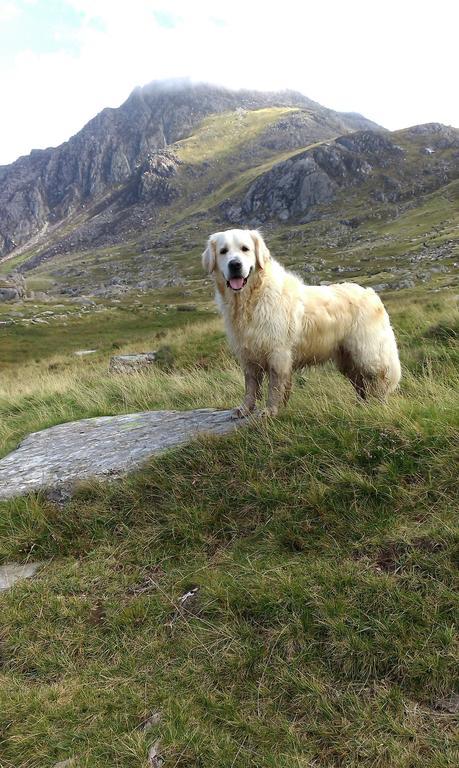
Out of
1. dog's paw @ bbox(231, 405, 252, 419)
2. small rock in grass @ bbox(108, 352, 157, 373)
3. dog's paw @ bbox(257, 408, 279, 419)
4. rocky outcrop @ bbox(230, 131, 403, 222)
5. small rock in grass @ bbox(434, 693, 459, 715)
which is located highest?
rocky outcrop @ bbox(230, 131, 403, 222)

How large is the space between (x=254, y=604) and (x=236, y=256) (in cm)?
378

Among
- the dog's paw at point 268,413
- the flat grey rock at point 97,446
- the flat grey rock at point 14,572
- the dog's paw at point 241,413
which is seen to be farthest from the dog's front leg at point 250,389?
the flat grey rock at point 14,572

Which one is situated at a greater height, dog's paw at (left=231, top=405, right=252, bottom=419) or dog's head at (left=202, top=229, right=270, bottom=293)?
dog's head at (left=202, top=229, right=270, bottom=293)

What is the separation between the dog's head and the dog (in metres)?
0.01

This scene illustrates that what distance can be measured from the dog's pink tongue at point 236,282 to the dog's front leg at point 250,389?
40.1 inches

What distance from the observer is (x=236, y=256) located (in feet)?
18.2

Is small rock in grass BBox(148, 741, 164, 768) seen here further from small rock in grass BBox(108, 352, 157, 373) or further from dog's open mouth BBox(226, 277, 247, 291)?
small rock in grass BBox(108, 352, 157, 373)

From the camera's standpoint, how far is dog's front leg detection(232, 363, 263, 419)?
6.05 metres

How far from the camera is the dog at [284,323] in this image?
5707 millimetres

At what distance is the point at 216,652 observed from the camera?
3057 millimetres

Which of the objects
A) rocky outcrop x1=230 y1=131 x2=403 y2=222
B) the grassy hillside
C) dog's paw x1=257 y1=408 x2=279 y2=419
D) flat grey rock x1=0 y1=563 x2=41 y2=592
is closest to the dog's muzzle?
dog's paw x1=257 y1=408 x2=279 y2=419

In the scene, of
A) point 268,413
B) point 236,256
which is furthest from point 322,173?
point 268,413

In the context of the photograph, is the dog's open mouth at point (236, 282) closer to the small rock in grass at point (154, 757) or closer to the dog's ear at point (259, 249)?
the dog's ear at point (259, 249)

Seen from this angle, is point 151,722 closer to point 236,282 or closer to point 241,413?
point 241,413
